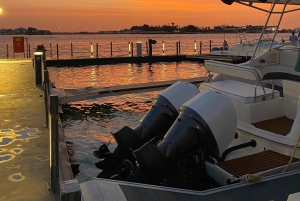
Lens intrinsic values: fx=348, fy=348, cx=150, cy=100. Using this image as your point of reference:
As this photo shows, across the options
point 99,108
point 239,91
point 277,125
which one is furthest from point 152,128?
point 99,108

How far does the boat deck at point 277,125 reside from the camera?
18.3 ft

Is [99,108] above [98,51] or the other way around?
the other way around

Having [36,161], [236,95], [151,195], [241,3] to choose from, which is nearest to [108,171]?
[36,161]

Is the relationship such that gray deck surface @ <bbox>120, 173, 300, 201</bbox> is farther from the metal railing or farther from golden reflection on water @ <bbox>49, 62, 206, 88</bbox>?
the metal railing

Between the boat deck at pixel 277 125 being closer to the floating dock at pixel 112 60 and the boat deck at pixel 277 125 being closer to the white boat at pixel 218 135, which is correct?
the white boat at pixel 218 135

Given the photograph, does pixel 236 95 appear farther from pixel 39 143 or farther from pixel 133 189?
pixel 39 143

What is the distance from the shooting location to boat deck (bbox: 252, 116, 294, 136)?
18.3 feet

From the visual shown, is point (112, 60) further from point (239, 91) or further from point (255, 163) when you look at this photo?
point (255, 163)

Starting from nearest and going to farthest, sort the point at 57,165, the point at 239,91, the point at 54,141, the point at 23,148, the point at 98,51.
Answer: the point at 54,141 → the point at 57,165 → the point at 23,148 → the point at 239,91 → the point at 98,51

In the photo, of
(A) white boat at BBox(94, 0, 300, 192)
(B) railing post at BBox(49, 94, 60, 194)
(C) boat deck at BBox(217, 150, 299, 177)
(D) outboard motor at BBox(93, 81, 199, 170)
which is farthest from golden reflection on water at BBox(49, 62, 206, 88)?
(B) railing post at BBox(49, 94, 60, 194)

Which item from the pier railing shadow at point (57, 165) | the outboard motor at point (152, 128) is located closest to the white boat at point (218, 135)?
the outboard motor at point (152, 128)

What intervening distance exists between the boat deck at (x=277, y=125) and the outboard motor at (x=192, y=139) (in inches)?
33.8

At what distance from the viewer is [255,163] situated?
16.6 ft

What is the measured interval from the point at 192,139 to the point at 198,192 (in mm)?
1021
